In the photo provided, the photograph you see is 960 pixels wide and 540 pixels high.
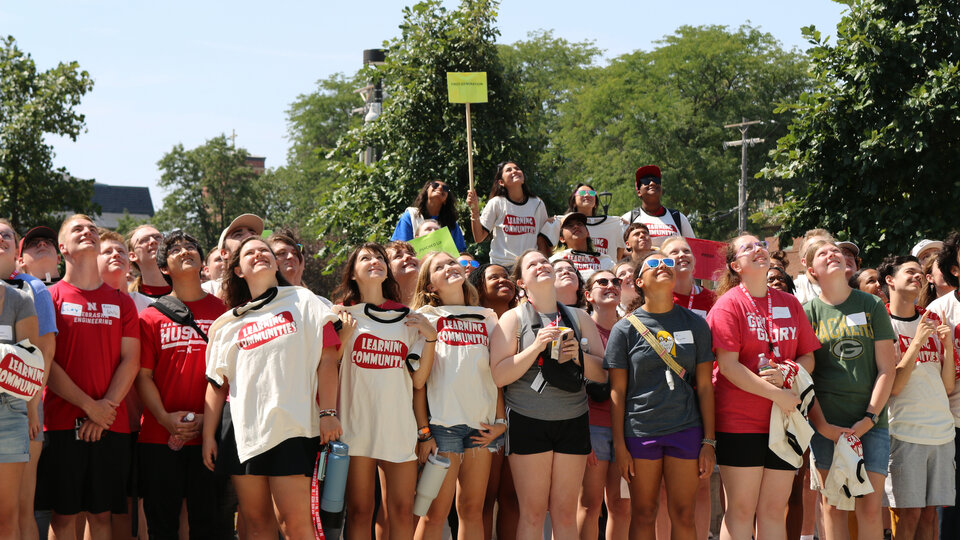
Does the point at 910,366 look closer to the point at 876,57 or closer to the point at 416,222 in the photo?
the point at 416,222

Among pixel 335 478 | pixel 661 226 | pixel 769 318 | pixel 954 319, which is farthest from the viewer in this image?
pixel 661 226

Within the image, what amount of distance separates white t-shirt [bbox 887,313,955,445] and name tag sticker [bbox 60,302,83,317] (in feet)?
17.0

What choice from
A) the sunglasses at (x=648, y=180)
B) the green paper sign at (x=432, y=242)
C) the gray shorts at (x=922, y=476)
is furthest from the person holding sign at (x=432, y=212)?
the gray shorts at (x=922, y=476)

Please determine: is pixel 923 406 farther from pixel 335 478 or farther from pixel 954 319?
pixel 335 478

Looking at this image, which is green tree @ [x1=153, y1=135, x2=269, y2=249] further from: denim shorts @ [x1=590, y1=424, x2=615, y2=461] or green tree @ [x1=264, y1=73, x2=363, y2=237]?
denim shorts @ [x1=590, y1=424, x2=615, y2=461]

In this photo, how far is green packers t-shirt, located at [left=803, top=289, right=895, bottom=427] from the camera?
6.15 m

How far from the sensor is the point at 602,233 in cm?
896

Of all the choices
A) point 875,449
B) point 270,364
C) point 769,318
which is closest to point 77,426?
point 270,364

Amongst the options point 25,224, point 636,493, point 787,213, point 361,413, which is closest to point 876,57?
point 787,213

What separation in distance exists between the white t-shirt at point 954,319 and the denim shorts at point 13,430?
5826 millimetres

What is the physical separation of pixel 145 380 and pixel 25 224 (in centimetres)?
1709

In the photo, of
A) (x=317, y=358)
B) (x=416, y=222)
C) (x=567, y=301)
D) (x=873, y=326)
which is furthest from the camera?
(x=416, y=222)

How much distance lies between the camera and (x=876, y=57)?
12016 mm

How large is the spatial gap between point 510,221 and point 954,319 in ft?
12.4
